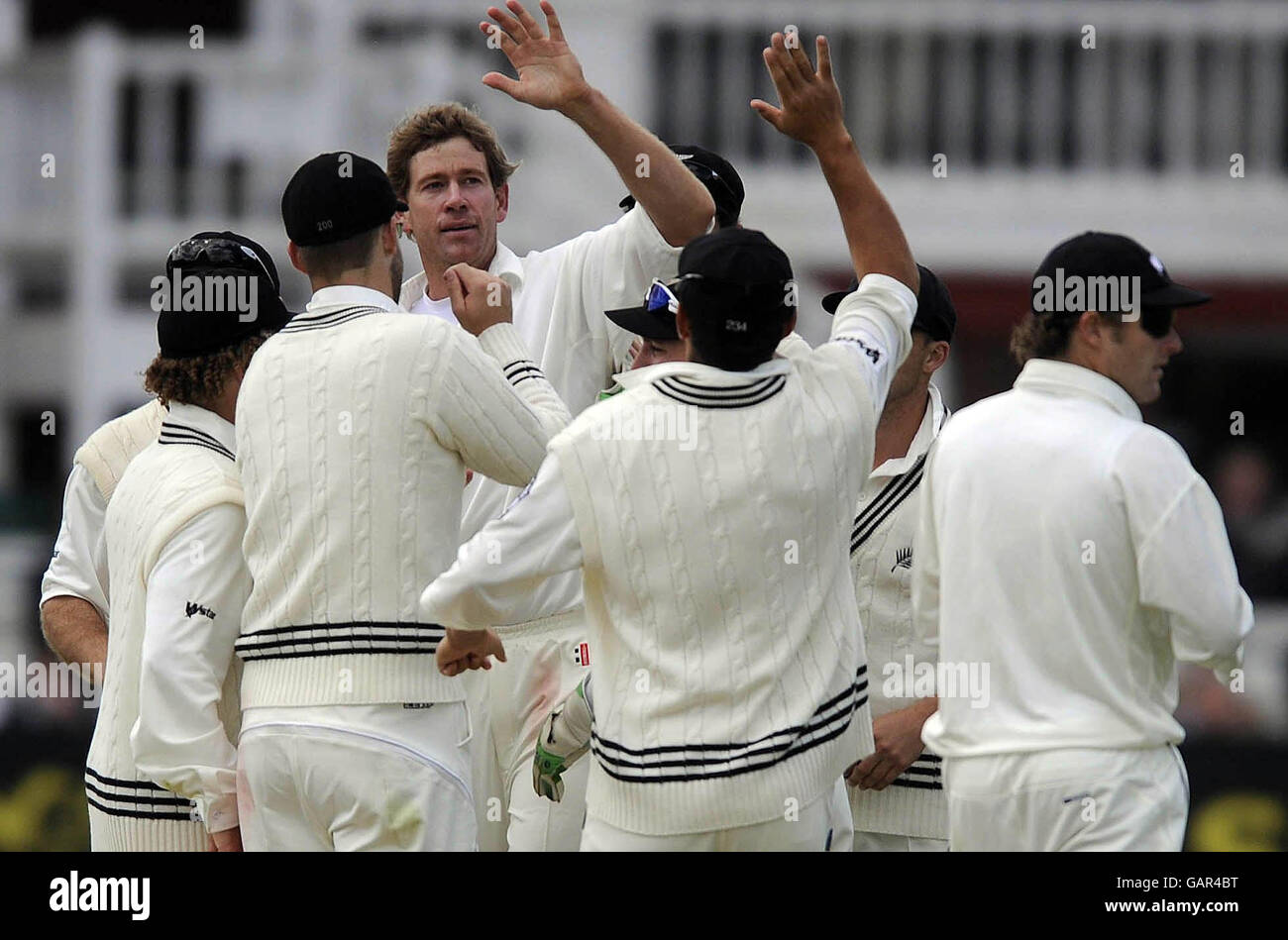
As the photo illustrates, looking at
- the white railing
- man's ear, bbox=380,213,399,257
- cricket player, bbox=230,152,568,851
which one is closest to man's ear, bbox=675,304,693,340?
cricket player, bbox=230,152,568,851

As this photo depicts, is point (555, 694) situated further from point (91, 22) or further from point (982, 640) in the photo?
point (91, 22)

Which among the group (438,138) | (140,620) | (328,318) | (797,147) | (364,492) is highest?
(797,147)

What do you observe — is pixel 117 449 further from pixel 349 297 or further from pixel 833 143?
pixel 833 143

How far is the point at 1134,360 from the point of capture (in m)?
4.61

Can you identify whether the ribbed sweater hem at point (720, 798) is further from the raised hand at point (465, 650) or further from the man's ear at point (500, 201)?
the man's ear at point (500, 201)

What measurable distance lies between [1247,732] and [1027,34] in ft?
24.5

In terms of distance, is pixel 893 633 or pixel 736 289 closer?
pixel 736 289

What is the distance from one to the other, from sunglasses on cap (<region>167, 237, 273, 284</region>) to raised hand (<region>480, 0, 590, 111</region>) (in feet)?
2.03

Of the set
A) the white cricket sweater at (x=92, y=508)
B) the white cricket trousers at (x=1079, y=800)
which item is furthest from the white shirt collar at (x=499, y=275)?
the white cricket trousers at (x=1079, y=800)

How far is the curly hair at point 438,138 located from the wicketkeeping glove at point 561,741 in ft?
4.55

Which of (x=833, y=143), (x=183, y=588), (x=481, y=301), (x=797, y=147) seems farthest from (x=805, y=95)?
(x=797, y=147)

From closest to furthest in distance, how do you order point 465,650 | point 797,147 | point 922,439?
point 465,650
point 922,439
point 797,147

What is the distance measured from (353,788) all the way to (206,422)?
0.87 meters
